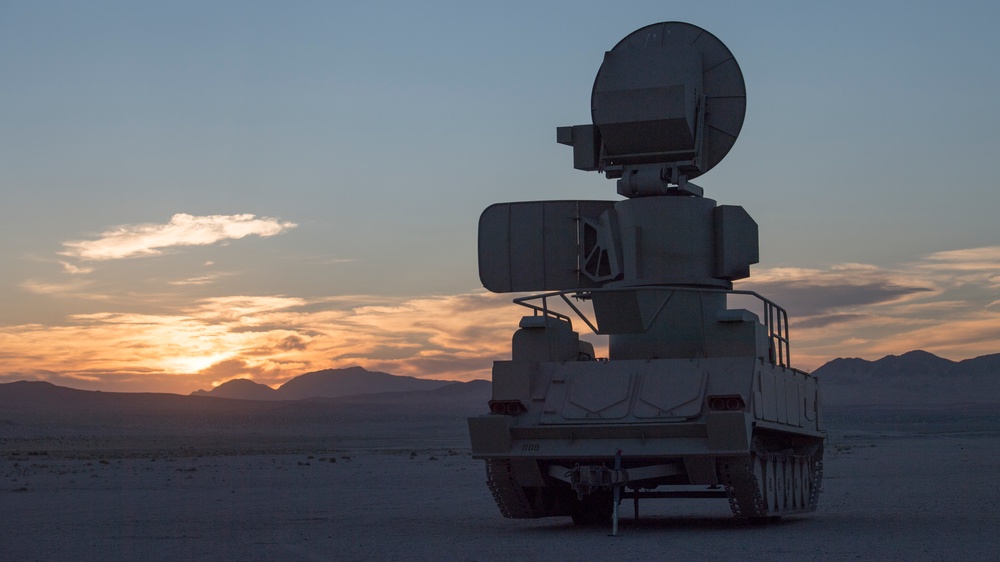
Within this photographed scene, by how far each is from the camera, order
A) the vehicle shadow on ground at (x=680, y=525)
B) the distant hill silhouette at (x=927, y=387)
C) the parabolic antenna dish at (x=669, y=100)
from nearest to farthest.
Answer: the vehicle shadow on ground at (x=680, y=525)
the parabolic antenna dish at (x=669, y=100)
the distant hill silhouette at (x=927, y=387)

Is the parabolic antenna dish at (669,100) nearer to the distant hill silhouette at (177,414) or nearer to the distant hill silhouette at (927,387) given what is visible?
the distant hill silhouette at (177,414)

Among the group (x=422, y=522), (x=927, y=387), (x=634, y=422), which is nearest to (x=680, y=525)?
(x=634, y=422)

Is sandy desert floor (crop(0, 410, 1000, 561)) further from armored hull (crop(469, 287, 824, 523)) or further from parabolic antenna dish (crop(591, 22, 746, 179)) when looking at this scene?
parabolic antenna dish (crop(591, 22, 746, 179))

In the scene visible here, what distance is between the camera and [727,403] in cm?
1548

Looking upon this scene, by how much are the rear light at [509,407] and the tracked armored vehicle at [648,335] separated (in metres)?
0.02

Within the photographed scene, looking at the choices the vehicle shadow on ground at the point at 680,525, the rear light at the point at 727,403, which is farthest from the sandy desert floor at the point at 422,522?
the rear light at the point at 727,403

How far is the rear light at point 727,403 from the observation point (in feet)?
50.5

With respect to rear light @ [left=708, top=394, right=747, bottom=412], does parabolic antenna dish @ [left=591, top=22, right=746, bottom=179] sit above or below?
above

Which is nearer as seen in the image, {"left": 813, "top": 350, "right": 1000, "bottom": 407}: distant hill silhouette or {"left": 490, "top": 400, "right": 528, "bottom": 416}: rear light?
{"left": 490, "top": 400, "right": 528, "bottom": 416}: rear light

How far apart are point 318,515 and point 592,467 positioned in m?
6.49

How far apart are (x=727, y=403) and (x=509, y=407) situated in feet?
8.96

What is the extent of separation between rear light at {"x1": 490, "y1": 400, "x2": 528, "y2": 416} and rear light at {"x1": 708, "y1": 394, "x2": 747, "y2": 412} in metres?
2.38

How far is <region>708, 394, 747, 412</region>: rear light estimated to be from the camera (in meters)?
15.4

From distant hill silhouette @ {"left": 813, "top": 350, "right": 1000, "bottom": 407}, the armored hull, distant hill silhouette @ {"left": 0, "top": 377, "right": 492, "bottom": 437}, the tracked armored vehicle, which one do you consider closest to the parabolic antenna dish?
the tracked armored vehicle
